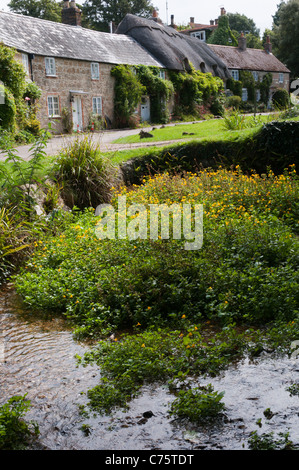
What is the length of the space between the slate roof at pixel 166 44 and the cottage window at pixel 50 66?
425 inches

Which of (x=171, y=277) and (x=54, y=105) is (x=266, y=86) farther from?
(x=171, y=277)

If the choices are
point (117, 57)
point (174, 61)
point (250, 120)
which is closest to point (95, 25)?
point (174, 61)

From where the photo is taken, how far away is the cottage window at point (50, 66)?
24902 millimetres

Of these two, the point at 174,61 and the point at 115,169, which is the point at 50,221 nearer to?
the point at 115,169

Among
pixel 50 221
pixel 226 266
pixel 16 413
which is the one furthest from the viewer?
pixel 50 221

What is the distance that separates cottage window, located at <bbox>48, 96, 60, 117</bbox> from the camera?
82.7 ft

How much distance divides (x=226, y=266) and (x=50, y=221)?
3723 millimetres

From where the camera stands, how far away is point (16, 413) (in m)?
3.63

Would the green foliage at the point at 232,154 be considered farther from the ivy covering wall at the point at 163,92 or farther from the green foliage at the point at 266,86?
the green foliage at the point at 266,86

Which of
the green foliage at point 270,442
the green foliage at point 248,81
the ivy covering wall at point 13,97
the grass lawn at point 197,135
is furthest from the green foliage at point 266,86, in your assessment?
the green foliage at point 270,442

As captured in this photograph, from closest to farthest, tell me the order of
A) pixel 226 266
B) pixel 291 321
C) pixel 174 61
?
pixel 291 321 → pixel 226 266 → pixel 174 61

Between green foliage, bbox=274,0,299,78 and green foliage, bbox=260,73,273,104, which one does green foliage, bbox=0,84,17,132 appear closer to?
green foliage, bbox=260,73,273,104

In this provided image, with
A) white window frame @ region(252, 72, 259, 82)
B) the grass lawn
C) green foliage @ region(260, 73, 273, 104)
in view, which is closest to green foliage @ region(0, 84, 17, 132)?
the grass lawn

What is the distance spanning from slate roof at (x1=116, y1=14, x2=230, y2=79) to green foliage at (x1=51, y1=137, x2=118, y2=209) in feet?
83.5
